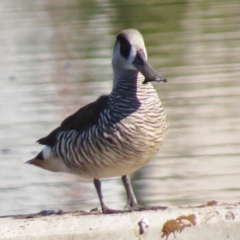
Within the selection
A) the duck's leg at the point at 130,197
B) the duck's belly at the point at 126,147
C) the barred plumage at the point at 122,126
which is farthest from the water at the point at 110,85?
the duck's belly at the point at 126,147

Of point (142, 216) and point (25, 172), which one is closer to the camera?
point (142, 216)

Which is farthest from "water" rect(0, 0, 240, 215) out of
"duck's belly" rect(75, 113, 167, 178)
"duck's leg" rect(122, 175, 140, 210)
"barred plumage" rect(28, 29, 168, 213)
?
"duck's belly" rect(75, 113, 167, 178)

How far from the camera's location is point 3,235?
318cm

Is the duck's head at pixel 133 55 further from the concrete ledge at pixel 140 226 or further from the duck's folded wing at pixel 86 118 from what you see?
the concrete ledge at pixel 140 226

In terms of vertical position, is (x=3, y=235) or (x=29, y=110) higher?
(x=3, y=235)

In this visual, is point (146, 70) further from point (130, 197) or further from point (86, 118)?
point (130, 197)

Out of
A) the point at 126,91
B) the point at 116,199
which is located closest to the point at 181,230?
the point at 126,91

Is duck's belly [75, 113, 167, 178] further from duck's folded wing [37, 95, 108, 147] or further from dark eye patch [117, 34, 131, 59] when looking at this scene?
dark eye patch [117, 34, 131, 59]

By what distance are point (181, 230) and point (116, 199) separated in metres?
1.72

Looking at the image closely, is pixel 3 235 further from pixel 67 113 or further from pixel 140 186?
pixel 67 113

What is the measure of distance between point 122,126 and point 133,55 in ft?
0.96

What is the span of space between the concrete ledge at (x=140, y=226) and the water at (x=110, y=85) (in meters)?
1.59

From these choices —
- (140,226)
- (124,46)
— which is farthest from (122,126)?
(140,226)

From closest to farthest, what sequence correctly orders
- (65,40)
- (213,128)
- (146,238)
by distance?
(146,238) → (213,128) → (65,40)
